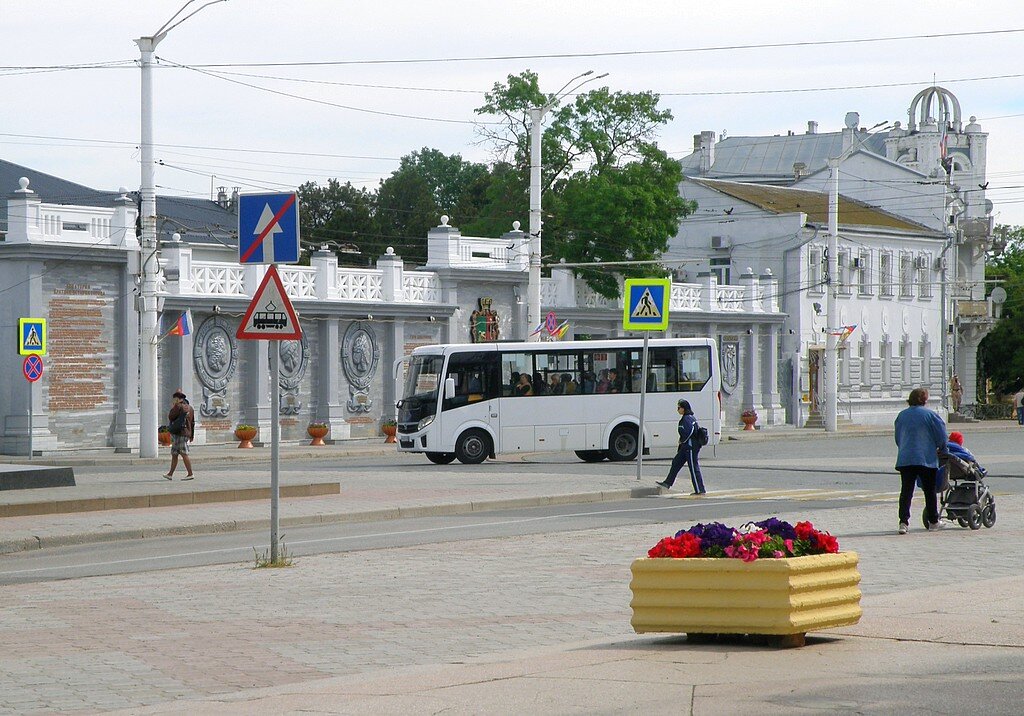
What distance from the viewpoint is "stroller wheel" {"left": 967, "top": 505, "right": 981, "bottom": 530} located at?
18.2 metres

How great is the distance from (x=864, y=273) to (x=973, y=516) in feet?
168

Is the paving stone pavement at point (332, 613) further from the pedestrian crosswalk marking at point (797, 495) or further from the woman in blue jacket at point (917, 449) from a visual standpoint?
the pedestrian crosswalk marking at point (797, 495)

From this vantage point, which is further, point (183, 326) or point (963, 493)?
point (183, 326)

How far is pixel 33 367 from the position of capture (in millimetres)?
36719

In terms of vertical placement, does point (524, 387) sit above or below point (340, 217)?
below

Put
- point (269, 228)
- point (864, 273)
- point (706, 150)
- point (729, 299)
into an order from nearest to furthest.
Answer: point (269, 228)
point (729, 299)
point (864, 273)
point (706, 150)

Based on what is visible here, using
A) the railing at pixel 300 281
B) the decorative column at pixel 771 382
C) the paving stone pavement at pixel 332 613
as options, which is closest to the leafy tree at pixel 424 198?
the decorative column at pixel 771 382

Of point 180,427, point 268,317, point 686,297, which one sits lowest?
point 180,427

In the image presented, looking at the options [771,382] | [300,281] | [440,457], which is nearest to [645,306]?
[440,457]

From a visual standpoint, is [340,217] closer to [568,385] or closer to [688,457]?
[568,385]

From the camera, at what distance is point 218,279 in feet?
139

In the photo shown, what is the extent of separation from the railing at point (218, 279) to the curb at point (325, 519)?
2005 centimetres

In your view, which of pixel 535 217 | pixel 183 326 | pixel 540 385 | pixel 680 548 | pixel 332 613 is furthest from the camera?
pixel 535 217

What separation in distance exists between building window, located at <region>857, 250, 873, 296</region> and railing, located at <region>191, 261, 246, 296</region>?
33.5m
